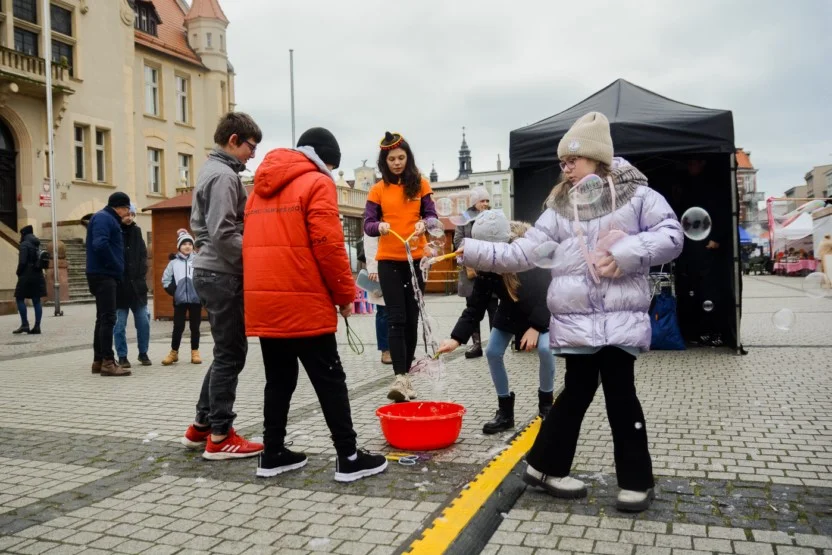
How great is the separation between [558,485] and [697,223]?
298 centimetres

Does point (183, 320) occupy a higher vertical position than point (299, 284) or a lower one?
lower

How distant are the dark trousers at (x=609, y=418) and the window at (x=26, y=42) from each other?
2841 cm

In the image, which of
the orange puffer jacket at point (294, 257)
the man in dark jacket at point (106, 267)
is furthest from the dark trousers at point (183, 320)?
the orange puffer jacket at point (294, 257)

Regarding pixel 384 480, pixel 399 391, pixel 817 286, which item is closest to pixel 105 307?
pixel 399 391

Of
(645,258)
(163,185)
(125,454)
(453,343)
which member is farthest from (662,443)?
(163,185)

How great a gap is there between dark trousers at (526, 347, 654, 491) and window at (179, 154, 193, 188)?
33.0 metres

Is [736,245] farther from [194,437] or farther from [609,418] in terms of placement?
[194,437]

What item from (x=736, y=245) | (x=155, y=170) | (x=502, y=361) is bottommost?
(x=502, y=361)

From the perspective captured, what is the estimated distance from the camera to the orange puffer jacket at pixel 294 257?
12.3 ft

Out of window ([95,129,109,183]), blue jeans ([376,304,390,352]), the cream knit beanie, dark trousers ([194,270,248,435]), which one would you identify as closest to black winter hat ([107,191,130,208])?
blue jeans ([376,304,390,352])

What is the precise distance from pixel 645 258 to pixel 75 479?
3216 mm

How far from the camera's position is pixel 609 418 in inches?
136

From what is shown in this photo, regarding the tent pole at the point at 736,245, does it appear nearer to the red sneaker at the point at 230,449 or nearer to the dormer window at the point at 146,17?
the red sneaker at the point at 230,449

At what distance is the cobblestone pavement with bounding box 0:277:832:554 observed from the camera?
3045mm
